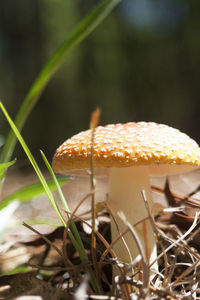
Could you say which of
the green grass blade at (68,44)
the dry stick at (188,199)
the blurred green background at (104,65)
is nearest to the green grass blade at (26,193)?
the green grass blade at (68,44)

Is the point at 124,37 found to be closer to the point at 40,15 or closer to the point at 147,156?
the point at 40,15

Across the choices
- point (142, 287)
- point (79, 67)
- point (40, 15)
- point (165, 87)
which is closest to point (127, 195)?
point (142, 287)

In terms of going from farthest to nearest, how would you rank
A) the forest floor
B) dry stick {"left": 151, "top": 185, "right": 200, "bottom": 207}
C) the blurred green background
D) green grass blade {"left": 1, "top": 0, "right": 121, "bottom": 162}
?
the blurred green background < dry stick {"left": 151, "top": 185, "right": 200, "bottom": 207} < green grass blade {"left": 1, "top": 0, "right": 121, "bottom": 162} < the forest floor

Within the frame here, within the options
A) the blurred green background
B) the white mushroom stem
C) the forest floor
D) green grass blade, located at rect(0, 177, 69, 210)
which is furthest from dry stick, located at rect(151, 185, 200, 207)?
the blurred green background

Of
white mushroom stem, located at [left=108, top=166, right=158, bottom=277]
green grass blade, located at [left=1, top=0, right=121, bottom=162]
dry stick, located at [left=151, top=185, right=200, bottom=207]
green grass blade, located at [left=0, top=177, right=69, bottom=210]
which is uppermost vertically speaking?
green grass blade, located at [left=1, top=0, right=121, bottom=162]

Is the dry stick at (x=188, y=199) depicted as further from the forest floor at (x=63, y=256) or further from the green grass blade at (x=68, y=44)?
the green grass blade at (x=68, y=44)

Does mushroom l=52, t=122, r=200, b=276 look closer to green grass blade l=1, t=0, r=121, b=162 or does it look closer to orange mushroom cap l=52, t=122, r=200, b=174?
orange mushroom cap l=52, t=122, r=200, b=174
